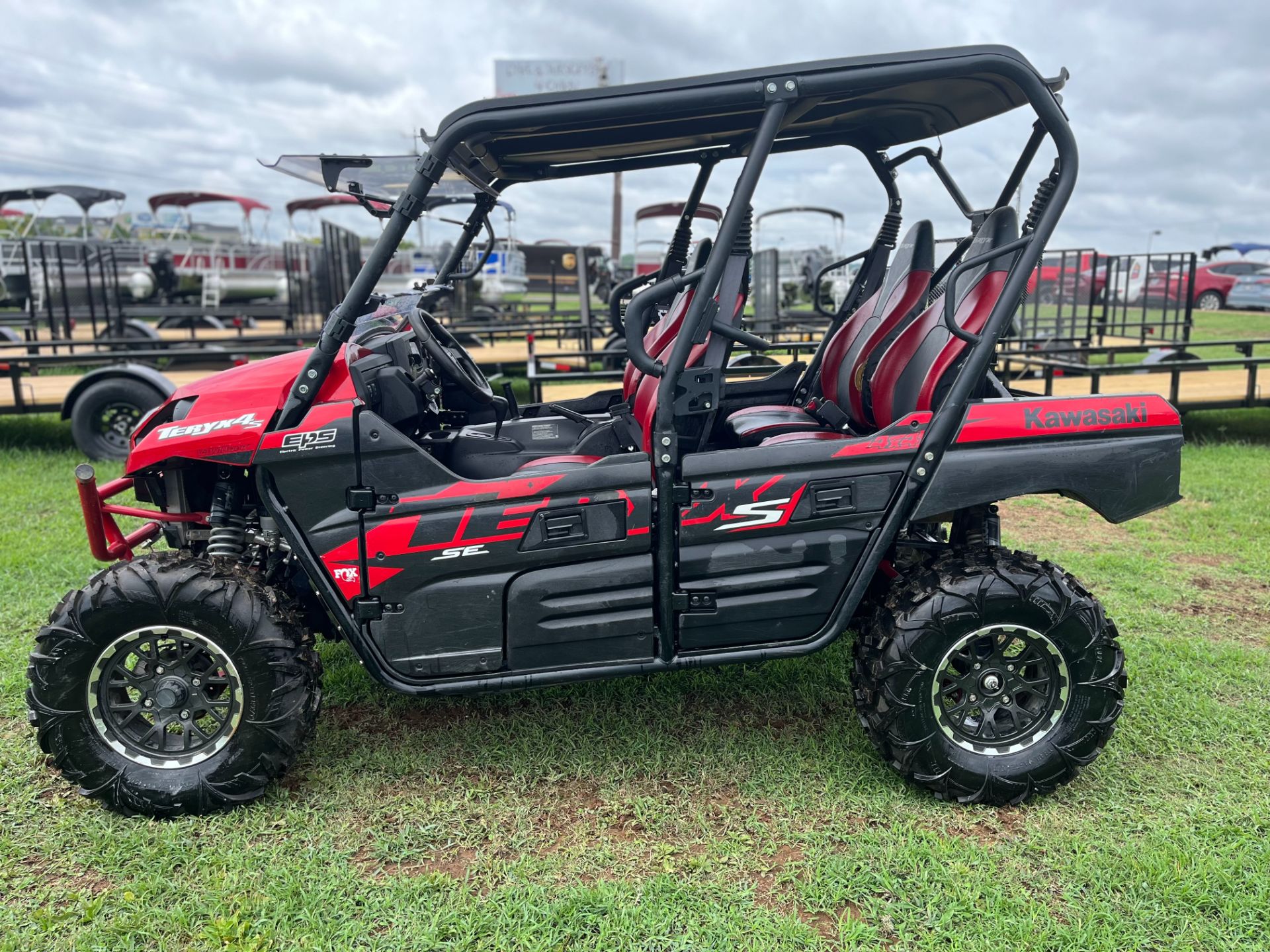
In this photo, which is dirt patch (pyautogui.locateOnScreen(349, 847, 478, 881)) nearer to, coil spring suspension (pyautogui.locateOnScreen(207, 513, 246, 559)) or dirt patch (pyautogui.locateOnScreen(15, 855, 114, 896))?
dirt patch (pyautogui.locateOnScreen(15, 855, 114, 896))

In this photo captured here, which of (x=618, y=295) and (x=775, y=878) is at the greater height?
(x=618, y=295)

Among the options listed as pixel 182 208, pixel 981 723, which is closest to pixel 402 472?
pixel 981 723

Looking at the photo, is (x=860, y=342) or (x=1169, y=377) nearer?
(x=860, y=342)

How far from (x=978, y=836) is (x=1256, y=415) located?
8609 millimetres

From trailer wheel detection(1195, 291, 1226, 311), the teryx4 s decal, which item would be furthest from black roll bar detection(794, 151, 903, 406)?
trailer wheel detection(1195, 291, 1226, 311)

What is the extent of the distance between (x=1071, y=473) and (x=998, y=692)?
0.74 meters

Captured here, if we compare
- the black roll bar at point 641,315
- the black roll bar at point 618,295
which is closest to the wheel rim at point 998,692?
the black roll bar at point 641,315

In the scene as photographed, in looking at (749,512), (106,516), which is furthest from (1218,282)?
(106,516)

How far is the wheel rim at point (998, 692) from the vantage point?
2840 millimetres

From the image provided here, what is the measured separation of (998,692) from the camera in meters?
2.88

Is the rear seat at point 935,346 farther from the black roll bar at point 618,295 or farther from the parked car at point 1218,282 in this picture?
the parked car at point 1218,282

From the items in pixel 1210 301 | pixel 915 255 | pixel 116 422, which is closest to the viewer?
pixel 915 255

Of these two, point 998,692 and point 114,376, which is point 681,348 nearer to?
point 998,692

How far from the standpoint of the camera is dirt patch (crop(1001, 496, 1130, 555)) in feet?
18.1
